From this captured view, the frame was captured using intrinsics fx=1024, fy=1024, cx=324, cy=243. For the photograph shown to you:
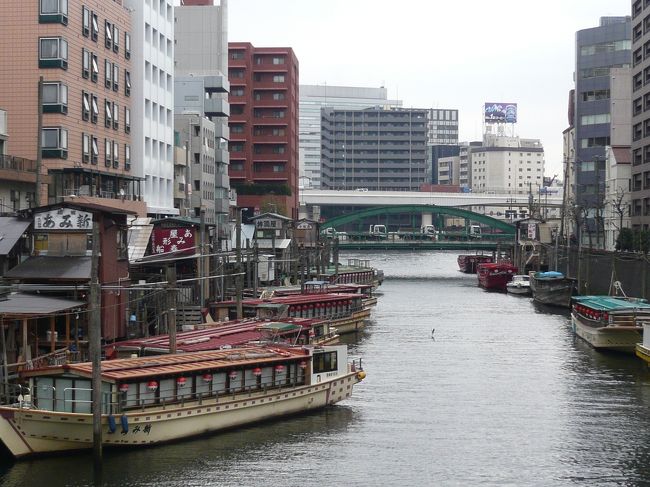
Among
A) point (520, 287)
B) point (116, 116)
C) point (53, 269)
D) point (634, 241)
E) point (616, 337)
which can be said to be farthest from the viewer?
point (520, 287)

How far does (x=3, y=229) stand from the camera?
45.9 m

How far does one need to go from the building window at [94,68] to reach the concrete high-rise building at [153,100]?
27.7 feet

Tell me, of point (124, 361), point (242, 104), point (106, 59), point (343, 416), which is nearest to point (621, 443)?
point (343, 416)

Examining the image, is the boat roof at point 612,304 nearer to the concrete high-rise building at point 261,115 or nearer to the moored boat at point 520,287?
the moored boat at point 520,287

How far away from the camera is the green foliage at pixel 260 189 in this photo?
474ft

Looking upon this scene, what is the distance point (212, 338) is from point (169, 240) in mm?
20087

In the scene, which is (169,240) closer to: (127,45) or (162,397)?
(127,45)

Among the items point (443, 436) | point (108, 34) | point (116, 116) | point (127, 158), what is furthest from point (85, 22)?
point (443, 436)

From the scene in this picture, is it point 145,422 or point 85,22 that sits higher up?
point 85,22

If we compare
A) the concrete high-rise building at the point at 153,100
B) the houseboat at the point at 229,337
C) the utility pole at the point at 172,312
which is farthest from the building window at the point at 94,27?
the utility pole at the point at 172,312

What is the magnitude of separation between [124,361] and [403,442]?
9967 mm

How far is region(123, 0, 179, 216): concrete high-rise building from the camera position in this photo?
3164 inches

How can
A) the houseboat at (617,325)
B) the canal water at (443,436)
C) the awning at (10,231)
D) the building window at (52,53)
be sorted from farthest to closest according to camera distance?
the building window at (52,53) → the houseboat at (617,325) → the awning at (10,231) → the canal water at (443,436)

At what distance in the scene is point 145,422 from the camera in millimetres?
32438
